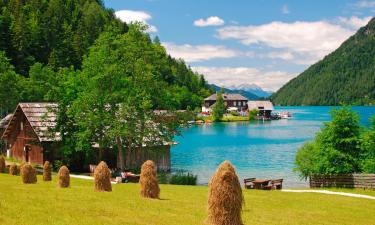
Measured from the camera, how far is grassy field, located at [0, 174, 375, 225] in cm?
1648

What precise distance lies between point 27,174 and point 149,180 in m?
9.88

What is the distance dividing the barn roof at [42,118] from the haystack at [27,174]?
Answer: 63.2 feet

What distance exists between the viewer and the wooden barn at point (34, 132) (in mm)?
47875

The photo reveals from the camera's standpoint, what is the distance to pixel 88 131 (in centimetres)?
4269

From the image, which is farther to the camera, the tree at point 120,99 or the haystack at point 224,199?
the tree at point 120,99

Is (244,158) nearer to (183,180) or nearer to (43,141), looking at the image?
(183,180)

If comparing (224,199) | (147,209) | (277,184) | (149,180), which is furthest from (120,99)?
(224,199)

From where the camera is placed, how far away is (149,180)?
22.6m

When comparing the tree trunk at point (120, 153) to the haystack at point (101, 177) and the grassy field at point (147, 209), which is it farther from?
the haystack at point (101, 177)

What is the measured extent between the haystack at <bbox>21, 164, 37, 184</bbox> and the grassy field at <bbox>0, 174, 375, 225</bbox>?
558cm

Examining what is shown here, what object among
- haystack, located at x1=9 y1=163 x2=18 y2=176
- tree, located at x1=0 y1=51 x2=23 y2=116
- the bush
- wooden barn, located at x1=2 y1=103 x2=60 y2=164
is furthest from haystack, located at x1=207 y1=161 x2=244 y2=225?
tree, located at x1=0 y1=51 x2=23 y2=116

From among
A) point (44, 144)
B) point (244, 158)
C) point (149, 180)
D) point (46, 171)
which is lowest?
point (244, 158)

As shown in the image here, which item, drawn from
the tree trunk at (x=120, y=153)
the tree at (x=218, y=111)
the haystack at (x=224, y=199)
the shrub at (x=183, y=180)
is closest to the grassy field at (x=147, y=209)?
the haystack at (x=224, y=199)

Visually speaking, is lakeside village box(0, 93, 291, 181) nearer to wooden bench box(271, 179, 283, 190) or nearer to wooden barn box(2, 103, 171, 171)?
wooden barn box(2, 103, 171, 171)
